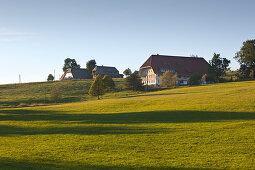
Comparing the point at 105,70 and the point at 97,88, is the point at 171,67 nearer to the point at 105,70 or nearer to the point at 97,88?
the point at 97,88

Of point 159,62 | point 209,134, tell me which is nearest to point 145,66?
point 159,62

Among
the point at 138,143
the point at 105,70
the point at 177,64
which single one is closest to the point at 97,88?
the point at 138,143

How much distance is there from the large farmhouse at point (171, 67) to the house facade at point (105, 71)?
3465 cm

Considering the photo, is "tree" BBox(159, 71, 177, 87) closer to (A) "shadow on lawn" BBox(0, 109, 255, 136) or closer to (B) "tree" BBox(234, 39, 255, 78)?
(B) "tree" BBox(234, 39, 255, 78)

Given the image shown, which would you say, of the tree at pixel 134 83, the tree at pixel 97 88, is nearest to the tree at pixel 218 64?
the tree at pixel 134 83

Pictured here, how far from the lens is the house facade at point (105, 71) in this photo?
119062 millimetres

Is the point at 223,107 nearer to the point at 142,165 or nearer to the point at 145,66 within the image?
the point at 142,165

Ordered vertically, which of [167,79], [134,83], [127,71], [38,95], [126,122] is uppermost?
[127,71]

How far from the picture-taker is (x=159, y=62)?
83.9 metres

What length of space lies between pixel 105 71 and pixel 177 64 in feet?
158

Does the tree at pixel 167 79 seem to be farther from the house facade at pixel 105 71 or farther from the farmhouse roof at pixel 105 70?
the farmhouse roof at pixel 105 70

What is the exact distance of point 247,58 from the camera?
227ft

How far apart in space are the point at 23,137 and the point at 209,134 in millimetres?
11030

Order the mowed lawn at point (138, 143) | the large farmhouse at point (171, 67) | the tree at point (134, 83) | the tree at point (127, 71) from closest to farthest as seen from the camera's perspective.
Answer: the mowed lawn at point (138, 143) < the tree at point (134, 83) < the large farmhouse at point (171, 67) < the tree at point (127, 71)
